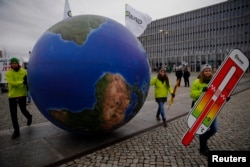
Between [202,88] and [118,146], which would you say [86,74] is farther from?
[202,88]

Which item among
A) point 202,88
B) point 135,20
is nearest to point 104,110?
point 202,88

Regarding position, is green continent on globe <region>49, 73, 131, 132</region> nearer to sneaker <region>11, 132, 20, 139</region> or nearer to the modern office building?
sneaker <region>11, 132, 20, 139</region>

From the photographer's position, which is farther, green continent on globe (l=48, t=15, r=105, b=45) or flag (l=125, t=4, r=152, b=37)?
flag (l=125, t=4, r=152, b=37)

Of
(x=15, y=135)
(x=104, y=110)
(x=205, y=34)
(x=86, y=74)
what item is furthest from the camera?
(x=205, y=34)

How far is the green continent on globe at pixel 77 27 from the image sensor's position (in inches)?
153

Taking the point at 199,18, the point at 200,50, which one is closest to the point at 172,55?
the point at 200,50

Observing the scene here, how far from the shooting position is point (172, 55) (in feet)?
329

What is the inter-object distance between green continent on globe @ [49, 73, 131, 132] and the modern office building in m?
70.5

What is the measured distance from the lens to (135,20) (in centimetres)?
1043

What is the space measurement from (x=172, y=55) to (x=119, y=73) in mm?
100181

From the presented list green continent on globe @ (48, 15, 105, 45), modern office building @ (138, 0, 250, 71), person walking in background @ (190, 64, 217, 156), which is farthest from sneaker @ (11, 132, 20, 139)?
modern office building @ (138, 0, 250, 71)

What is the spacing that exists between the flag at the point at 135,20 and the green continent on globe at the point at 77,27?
595cm

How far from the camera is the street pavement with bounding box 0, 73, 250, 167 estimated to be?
12.7 ft

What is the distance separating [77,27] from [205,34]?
3704 inches
